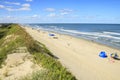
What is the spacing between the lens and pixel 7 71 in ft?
36.5

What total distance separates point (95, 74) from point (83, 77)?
1.33 meters

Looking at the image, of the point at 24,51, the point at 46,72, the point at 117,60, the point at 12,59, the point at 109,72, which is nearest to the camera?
the point at 46,72

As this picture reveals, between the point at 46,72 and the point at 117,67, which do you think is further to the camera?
the point at 117,67

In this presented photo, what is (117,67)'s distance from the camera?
53.5 feet

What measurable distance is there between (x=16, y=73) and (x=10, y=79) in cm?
105

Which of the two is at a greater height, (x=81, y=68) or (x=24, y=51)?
(x=24, y=51)

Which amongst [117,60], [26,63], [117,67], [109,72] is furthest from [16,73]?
[117,60]

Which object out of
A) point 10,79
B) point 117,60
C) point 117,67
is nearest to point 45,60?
point 10,79

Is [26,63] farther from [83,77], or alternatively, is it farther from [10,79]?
[83,77]

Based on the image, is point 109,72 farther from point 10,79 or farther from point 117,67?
point 10,79

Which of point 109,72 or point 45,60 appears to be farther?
point 109,72

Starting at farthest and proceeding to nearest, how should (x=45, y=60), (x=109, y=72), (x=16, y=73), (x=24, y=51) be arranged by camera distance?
(x=24, y=51) → (x=109, y=72) → (x=45, y=60) → (x=16, y=73)

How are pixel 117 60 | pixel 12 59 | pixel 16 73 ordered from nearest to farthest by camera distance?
pixel 16 73
pixel 12 59
pixel 117 60

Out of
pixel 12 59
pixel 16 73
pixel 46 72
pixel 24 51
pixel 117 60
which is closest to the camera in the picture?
pixel 46 72
